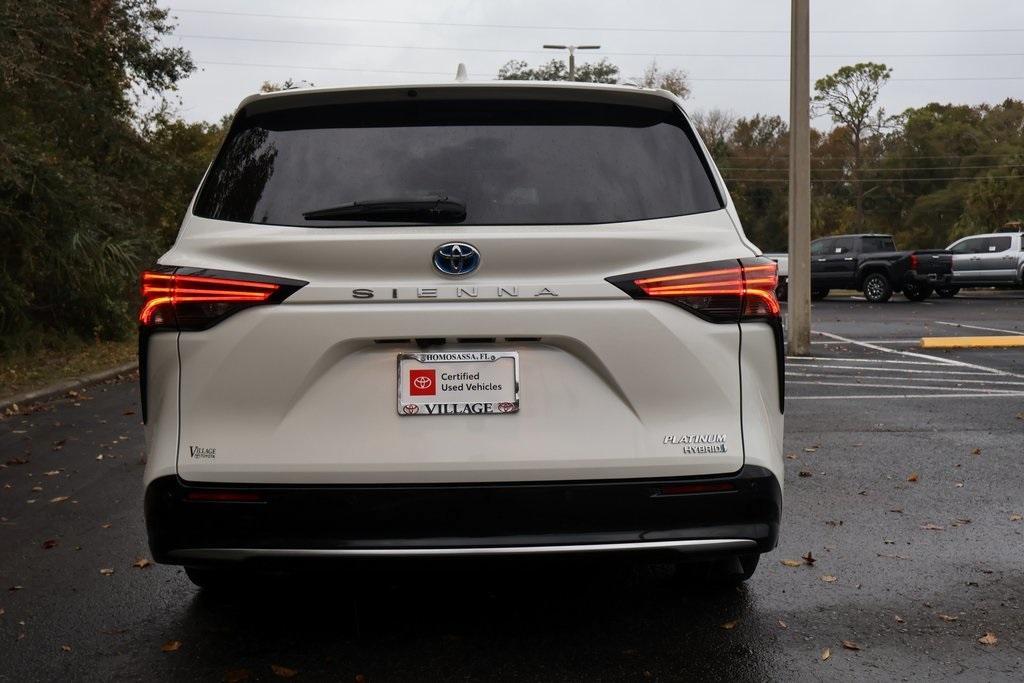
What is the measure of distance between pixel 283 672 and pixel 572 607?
3.82 feet

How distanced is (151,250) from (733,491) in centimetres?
1245

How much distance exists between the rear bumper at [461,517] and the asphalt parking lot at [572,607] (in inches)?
4.7

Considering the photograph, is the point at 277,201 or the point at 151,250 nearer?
the point at 277,201

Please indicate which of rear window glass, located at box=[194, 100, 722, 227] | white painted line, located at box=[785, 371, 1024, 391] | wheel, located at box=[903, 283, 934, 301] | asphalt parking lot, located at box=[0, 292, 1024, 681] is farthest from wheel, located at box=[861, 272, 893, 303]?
rear window glass, located at box=[194, 100, 722, 227]

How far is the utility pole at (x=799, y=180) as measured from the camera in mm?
14695

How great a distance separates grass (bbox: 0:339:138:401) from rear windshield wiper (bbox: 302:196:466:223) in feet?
28.0

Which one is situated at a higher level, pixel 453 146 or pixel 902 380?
pixel 453 146

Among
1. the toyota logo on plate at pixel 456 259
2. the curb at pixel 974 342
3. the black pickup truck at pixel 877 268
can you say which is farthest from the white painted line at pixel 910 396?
the black pickup truck at pixel 877 268

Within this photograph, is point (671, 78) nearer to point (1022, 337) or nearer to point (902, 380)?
point (1022, 337)

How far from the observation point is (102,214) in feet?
42.7

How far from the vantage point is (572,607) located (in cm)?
424

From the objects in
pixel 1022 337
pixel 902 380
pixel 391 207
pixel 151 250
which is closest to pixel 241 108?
pixel 391 207

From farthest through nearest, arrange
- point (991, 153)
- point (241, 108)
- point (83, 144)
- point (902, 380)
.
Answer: point (991, 153), point (83, 144), point (902, 380), point (241, 108)

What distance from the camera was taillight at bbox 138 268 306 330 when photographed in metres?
3.26
